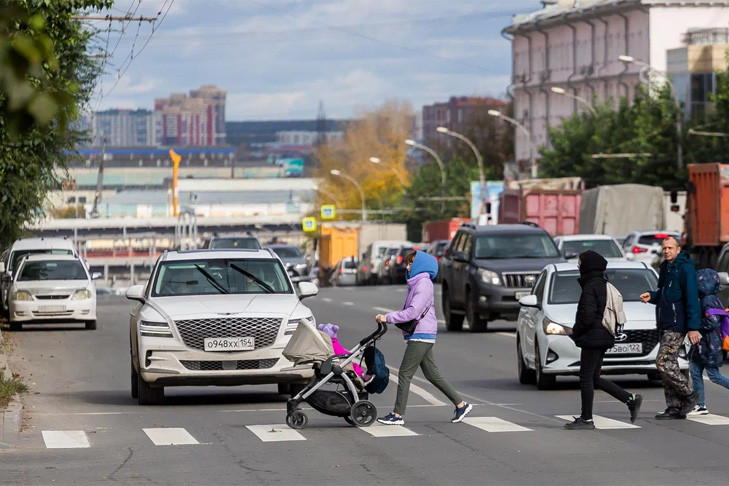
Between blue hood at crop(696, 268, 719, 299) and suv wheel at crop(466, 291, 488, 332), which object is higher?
blue hood at crop(696, 268, 719, 299)

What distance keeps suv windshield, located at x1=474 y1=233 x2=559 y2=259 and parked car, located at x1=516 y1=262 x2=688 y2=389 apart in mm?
10930

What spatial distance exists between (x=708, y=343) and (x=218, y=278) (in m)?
5.24

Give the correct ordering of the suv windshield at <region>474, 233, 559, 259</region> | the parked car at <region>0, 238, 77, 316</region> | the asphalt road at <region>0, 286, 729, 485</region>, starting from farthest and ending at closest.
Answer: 1. the parked car at <region>0, 238, 77, 316</region>
2. the suv windshield at <region>474, 233, 559, 259</region>
3. the asphalt road at <region>0, 286, 729, 485</region>

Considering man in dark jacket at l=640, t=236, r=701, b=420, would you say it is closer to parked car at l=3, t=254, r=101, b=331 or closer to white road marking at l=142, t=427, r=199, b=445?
white road marking at l=142, t=427, r=199, b=445

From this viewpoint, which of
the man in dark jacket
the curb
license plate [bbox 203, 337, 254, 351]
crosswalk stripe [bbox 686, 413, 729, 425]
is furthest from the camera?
license plate [bbox 203, 337, 254, 351]

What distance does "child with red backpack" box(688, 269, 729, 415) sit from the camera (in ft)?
48.0

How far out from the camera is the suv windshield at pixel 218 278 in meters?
17.2

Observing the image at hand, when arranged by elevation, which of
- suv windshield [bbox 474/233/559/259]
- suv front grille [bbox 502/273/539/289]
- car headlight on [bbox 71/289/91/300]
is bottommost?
car headlight on [bbox 71/289/91/300]

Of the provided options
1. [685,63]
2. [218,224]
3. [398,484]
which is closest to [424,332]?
[398,484]

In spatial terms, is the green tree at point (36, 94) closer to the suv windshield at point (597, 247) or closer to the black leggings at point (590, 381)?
the black leggings at point (590, 381)

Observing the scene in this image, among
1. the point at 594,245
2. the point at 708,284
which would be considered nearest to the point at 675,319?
the point at 708,284

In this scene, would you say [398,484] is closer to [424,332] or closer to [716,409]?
[424,332]

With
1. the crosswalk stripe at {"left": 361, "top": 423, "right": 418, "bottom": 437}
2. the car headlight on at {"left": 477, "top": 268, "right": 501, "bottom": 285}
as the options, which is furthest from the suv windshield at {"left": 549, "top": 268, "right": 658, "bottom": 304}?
the car headlight on at {"left": 477, "top": 268, "right": 501, "bottom": 285}

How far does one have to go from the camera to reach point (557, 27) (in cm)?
11938
